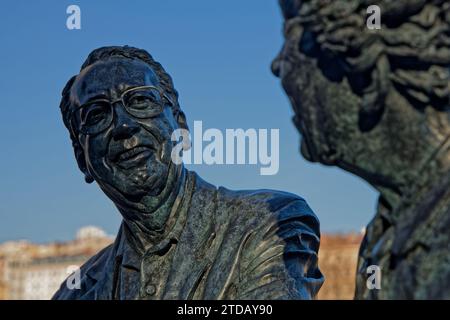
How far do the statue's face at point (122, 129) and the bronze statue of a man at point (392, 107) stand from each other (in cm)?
224

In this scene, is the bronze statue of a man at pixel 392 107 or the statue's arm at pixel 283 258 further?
the statue's arm at pixel 283 258

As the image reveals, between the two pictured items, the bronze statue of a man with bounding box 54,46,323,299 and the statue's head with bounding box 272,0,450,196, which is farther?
the bronze statue of a man with bounding box 54,46,323,299

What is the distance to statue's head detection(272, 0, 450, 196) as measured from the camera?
3.69 meters

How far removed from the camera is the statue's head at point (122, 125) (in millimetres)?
6020

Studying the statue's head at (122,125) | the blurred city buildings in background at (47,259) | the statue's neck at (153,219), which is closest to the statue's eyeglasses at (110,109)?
the statue's head at (122,125)

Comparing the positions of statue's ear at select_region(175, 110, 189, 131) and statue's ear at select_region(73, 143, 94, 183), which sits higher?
statue's ear at select_region(175, 110, 189, 131)

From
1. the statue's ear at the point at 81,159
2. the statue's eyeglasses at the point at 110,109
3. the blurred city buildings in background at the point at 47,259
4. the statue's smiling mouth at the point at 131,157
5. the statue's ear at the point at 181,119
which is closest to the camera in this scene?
the statue's smiling mouth at the point at 131,157

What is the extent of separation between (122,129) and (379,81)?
2.48 metres

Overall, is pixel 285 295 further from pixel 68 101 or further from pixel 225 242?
pixel 68 101

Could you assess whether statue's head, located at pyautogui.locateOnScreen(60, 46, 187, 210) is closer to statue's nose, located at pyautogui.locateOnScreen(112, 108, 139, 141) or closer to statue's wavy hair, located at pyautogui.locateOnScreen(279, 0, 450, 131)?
statue's nose, located at pyautogui.locateOnScreen(112, 108, 139, 141)

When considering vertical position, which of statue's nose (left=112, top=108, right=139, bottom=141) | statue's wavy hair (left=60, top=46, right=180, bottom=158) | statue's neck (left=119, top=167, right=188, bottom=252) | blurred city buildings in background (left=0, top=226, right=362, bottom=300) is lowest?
blurred city buildings in background (left=0, top=226, right=362, bottom=300)

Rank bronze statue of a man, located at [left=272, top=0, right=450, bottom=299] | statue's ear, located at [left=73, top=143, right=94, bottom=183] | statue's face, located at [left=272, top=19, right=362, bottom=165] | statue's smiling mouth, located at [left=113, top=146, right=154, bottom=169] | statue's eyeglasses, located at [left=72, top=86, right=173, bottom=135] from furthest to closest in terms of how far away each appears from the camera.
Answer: statue's ear, located at [left=73, top=143, right=94, bottom=183] < statue's eyeglasses, located at [left=72, top=86, right=173, bottom=135] < statue's smiling mouth, located at [left=113, top=146, right=154, bottom=169] < statue's face, located at [left=272, top=19, right=362, bottom=165] < bronze statue of a man, located at [left=272, top=0, right=450, bottom=299]

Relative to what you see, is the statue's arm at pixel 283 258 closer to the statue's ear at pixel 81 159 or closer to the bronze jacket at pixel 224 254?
the bronze jacket at pixel 224 254

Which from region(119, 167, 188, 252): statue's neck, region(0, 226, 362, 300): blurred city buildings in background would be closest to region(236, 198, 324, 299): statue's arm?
region(119, 167, 188, 252): statue's neck
